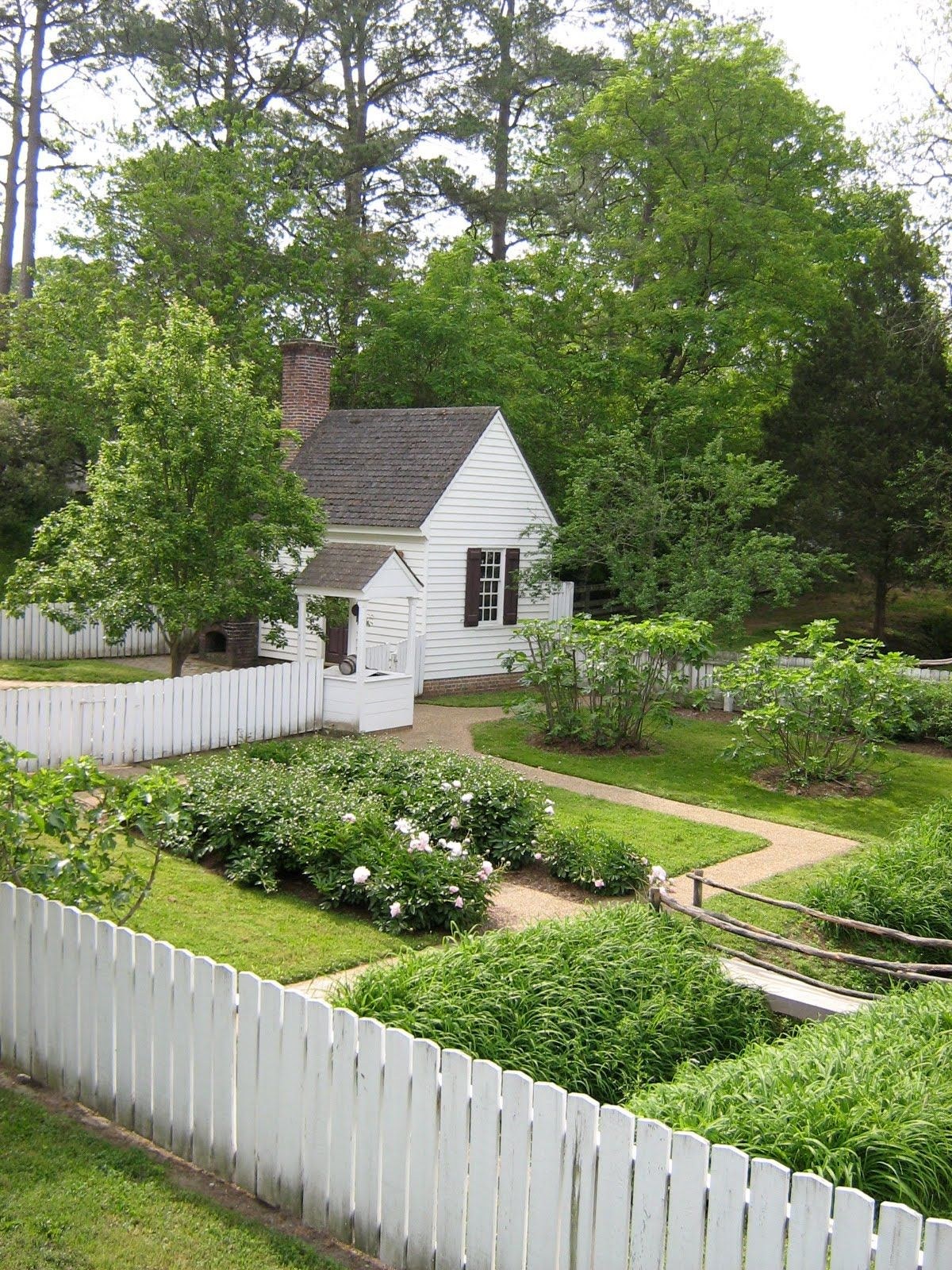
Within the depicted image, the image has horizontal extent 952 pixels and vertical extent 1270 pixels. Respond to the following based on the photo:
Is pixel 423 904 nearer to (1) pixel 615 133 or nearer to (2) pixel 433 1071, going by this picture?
(2) pixel 433 1071

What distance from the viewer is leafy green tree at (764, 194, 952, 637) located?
26.5m

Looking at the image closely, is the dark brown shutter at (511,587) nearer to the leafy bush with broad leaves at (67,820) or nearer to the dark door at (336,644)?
the dark door at (336,644)

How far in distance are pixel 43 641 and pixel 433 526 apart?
29.0 ft

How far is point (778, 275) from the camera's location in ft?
93.9

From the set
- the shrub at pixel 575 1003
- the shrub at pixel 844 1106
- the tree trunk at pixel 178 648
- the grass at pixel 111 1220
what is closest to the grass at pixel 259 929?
the shrub at pixel 575 1003

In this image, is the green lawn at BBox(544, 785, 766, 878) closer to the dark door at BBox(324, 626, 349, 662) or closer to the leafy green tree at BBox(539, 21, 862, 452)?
the dark door at BBox(324, 626, 349, 662)

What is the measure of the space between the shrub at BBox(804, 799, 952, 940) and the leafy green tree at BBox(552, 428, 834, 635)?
1037 cm

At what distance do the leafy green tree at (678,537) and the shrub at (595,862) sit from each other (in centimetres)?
Result: 1012

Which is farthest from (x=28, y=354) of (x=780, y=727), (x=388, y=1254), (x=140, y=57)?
(x=388, y=1254)

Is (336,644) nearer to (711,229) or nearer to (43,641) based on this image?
(43,641)

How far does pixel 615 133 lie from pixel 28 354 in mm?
15582

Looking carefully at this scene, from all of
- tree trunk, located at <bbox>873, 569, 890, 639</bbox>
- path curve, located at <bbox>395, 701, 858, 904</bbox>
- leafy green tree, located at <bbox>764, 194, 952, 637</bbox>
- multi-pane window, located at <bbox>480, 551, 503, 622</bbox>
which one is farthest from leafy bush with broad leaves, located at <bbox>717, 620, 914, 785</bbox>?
tree trunk, located at <bbox>873, 569, 890, 639</bbox>

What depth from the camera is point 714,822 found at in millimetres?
13844

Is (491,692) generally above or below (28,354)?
below
